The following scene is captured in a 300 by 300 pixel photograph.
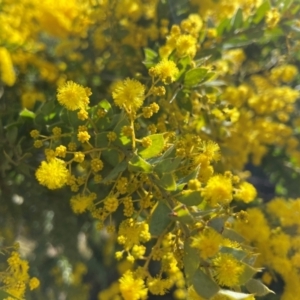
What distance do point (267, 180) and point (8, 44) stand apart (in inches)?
27.3

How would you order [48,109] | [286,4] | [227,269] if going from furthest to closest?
1. [286,4]
2. [48,109]
3. [227,269]

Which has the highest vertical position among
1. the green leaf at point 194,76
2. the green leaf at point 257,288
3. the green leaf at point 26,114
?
the green leaf at point 194,76

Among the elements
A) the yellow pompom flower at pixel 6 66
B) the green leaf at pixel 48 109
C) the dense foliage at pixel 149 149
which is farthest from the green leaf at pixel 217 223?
the yellow pompom flower at pixel 6 66

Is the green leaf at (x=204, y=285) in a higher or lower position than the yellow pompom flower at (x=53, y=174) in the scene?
lower

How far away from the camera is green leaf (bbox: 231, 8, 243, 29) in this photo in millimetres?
930

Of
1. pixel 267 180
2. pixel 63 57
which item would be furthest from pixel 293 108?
pixel 63 57

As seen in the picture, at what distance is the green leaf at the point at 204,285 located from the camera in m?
0.52

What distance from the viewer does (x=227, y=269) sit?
521 millimetres

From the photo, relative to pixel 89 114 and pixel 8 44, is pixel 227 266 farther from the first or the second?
pixel 8 44

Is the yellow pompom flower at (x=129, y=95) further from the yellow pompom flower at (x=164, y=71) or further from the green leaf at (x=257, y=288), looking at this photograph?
the green leaf at (x=257, y=288)

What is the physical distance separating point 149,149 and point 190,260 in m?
0.14

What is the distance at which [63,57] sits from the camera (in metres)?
1.08

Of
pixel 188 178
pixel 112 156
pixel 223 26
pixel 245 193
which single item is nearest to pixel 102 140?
pixel 112 156

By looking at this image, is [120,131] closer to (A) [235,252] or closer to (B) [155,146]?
(B) [155,146]
